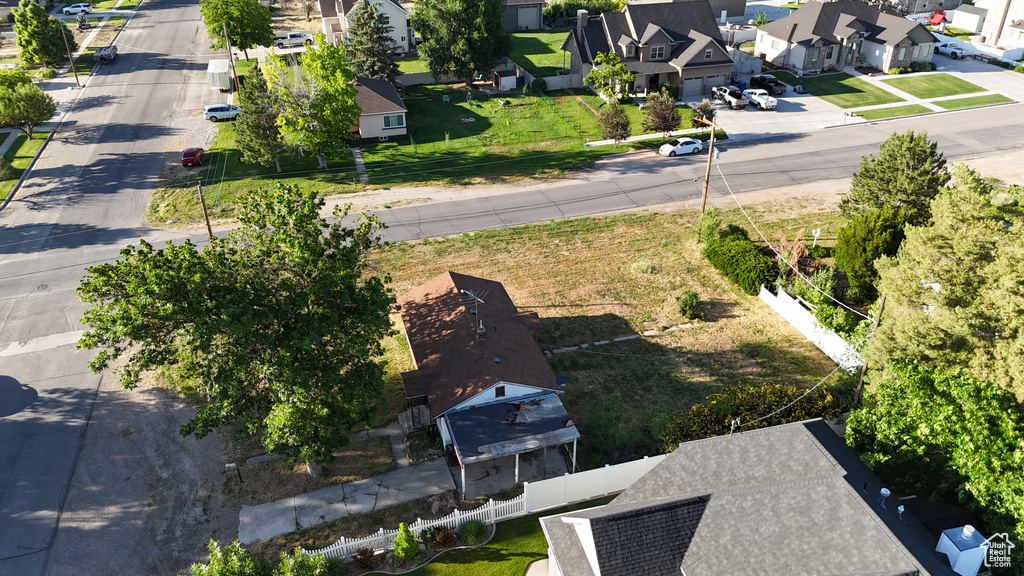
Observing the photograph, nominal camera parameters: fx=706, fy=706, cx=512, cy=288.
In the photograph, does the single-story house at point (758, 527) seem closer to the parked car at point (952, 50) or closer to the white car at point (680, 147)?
the white car at point (680, 147)

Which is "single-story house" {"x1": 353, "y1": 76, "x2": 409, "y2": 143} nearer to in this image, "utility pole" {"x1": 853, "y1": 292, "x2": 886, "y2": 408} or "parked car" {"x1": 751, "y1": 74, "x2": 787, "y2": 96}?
"parked car" {"x1": 751, "y1": 74, "x2": 787, "y2": 96}

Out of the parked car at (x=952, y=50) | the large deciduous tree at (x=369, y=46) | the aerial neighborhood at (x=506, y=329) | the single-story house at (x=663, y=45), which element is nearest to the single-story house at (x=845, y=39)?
the parked car at (x=952, y=50)

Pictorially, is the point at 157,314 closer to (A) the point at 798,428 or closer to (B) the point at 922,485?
(A) the point at 798,428

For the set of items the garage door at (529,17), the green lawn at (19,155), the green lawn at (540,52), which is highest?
the garage door at (529,17)

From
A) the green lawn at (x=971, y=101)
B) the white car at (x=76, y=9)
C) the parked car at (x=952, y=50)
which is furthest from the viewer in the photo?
the white car at (x=76, y=9)

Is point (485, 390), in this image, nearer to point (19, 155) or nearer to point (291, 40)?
point (19, 155)

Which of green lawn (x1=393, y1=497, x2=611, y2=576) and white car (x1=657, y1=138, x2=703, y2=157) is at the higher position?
white car (x1=657, y1=138, x2=703, y2=157)

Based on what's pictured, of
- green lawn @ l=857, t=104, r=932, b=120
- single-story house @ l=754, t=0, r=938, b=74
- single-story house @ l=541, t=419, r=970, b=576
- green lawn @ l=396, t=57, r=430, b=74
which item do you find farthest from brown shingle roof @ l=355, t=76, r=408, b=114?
single-story house @ l=541, t=419, r=970, b=576
